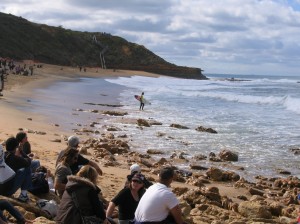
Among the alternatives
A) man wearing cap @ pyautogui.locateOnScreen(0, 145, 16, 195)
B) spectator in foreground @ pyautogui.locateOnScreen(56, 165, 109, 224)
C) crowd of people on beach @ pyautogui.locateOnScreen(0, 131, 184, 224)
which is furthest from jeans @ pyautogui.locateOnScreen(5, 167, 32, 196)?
spectator in foreground @ pyautogui.locateOnScreen(56, 165, 109, 224)

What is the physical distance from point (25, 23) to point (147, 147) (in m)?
88.4

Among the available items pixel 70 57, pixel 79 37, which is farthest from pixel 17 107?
pixel 79 37

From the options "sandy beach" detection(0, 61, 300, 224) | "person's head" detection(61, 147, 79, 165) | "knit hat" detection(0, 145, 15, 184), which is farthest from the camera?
"sandy beach" detection(0, 61, 300, 224)

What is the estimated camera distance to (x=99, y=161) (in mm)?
13188

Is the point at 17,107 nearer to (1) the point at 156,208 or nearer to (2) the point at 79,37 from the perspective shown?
(1) the point at 156,208

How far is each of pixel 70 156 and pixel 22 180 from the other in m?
0.91

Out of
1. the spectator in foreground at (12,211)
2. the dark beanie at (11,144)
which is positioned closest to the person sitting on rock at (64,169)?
the dark beanie at (11,144)

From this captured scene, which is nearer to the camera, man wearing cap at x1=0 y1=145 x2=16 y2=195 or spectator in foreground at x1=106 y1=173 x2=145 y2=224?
spectator in foreground at x1=106 y1=173 x2=145 y2=224

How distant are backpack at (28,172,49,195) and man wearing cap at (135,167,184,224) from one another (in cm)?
326

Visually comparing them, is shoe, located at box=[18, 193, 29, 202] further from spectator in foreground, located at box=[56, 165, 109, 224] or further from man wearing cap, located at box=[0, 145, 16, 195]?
spectator in foreground, located at box=[56, 165, 109, 224]

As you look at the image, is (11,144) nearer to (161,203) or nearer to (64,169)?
(64,169)

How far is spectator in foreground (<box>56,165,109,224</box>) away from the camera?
6.02 meters

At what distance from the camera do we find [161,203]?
555 cm

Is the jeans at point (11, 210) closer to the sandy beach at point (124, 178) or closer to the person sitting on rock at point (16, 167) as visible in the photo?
the person sitting on rock at point (16, 167)
